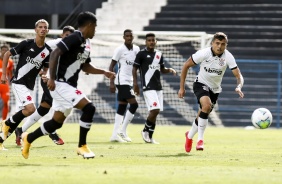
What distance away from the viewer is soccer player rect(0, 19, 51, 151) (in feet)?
48.9

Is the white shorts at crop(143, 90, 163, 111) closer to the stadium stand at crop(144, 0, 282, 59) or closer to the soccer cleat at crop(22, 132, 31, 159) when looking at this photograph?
the soccer cleat at crop(22, 132, 31, 159)

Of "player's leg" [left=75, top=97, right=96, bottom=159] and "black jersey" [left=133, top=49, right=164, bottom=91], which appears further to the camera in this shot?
"black jersey" [left=133, top=49, right=164, bottom=91]

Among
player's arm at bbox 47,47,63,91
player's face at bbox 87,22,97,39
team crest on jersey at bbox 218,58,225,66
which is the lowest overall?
team crest on jersey at bbox 218,58,225,66

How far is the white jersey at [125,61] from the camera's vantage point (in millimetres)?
18984

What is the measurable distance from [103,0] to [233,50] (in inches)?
258

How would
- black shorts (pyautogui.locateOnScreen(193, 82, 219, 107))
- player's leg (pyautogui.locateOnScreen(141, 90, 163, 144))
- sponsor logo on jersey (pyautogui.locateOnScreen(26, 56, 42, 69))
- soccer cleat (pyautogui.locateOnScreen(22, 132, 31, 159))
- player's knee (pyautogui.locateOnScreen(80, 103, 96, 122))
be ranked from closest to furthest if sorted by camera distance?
player's knee (pyautogui.locateOnScreen(80, 103, 96, 122)) → soccer cleat (pyautogui.locateOnScreen(22, 132, 31, 159)) → black shorts (pyautogui.locateOnScreen(193, 82, 219, 107)) → sponsor logo on jersey (pyautogui.locateOnScreen(26, 56, 42, 69)) → player's leg (pyautogui.locateOnScreen(141, 90, 163, 144))

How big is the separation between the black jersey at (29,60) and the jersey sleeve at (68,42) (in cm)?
324

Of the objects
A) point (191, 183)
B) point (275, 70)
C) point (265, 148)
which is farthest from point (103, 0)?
point (191, 183)

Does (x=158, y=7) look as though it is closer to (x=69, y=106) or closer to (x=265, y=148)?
(x=265, y=148)

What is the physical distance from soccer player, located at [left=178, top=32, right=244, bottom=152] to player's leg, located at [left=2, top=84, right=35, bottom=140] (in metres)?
2.44

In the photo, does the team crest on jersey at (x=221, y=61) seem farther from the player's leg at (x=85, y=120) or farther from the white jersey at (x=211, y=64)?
the player's leg at (x=85, y=120)

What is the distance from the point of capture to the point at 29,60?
50.0 ft

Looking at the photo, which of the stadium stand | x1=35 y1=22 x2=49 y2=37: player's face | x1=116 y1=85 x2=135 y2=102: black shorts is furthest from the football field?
the stadium stand

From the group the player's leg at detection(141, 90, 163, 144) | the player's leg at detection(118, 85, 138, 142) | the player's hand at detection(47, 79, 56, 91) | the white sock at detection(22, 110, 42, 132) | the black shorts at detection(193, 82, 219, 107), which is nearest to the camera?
the player's hand at detection(47, 79, 56, 91)
